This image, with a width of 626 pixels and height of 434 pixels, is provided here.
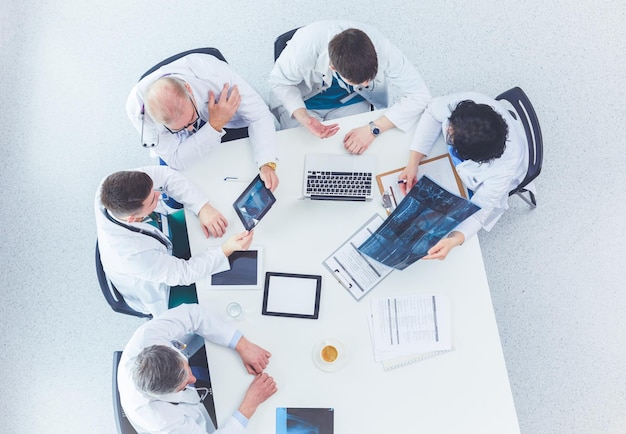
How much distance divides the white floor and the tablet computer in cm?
105

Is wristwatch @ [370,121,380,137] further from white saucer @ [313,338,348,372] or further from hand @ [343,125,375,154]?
white saucer @ [313,338,348,372]

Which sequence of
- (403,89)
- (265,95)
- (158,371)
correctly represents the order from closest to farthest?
(158,371) < (403,89) < (265,95)

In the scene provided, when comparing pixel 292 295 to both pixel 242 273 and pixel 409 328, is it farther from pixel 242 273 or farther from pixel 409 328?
pixel 409 328

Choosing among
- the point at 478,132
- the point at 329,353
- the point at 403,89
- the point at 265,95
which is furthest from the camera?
the point at 265,95

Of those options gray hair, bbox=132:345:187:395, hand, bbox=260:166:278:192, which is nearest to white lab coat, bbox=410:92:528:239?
hand, bbox=260:166:278:192

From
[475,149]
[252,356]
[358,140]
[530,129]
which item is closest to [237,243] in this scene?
[252,356]

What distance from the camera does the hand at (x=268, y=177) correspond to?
1.97 meters

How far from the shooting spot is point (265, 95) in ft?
9.43

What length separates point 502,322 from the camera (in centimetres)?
260

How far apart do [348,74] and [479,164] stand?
0.57 metres

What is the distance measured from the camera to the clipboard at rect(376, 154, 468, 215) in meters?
1.99

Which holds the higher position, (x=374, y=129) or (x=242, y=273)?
(x=374, y=129)

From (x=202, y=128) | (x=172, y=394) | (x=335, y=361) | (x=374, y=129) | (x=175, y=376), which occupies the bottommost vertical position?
(x=335, y=361)

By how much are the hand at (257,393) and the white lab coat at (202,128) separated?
30.9 inches
